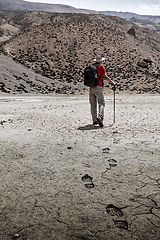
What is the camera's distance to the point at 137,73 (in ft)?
104

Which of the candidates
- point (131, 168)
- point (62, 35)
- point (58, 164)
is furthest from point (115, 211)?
point (62, 35)

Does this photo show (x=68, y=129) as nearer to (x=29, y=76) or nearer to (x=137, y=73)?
(x=29, y=76)

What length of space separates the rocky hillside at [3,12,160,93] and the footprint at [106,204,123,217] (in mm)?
22911

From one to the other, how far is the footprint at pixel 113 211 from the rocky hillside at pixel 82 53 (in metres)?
22.9

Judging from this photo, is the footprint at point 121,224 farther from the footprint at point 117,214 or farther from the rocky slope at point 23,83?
the rocky slope at point 23,83

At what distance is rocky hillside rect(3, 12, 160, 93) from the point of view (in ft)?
95.2

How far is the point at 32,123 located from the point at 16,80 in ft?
53.1

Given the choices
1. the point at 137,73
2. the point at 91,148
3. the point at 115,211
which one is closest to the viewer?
the point at 115,211

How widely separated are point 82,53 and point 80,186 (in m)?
34.5

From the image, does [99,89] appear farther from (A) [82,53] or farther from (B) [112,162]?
(A) [82,53]

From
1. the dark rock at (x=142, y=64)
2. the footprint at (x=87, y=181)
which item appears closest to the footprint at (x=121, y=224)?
the footprint at (x=87, y=181)

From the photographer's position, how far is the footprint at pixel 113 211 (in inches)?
90.2

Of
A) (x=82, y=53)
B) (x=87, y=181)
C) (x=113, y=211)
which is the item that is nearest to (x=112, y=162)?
(x=87, y=181)

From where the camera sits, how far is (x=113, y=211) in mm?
2340
